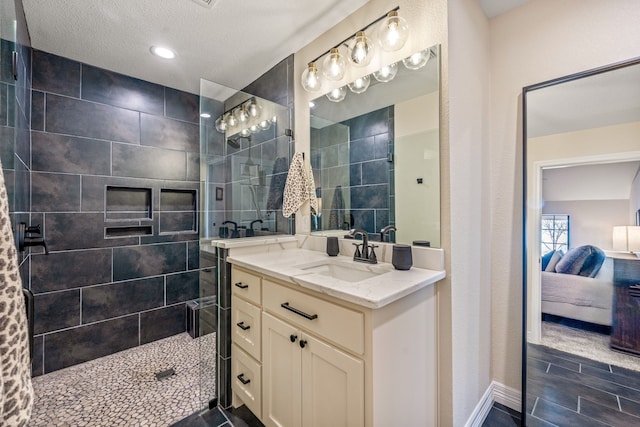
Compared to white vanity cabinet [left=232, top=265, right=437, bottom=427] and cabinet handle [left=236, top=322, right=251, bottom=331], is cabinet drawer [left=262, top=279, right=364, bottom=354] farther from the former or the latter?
cabinet handle [left=236, top=322, right=251, bottom=331]

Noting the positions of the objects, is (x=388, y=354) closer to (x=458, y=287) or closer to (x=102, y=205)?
(x=458, y=287)

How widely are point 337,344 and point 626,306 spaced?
→ 143 centimetres

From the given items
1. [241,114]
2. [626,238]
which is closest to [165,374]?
[241,114]

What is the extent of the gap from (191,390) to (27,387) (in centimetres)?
145

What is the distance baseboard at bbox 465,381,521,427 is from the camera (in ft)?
4.90

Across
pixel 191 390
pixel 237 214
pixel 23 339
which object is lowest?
pixel 191 390

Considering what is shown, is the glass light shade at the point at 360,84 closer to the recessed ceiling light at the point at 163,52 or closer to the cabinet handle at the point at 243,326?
the recessed ceiling light at the point at 163,52

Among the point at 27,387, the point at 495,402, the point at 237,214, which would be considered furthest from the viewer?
the point at 237,214

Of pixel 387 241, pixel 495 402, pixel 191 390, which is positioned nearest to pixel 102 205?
pixel 191 390

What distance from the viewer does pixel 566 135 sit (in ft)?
4.69

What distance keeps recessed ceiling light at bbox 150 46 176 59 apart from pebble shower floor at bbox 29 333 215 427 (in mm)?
2121

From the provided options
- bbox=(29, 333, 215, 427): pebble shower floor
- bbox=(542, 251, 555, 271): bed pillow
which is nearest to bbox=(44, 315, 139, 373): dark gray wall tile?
bbox=(29, 333, 215, 427): pebble shower floor

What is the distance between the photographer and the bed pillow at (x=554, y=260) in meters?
1.47

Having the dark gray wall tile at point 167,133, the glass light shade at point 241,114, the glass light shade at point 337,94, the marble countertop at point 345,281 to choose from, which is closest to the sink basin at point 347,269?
the marble countertop at point 345,281
